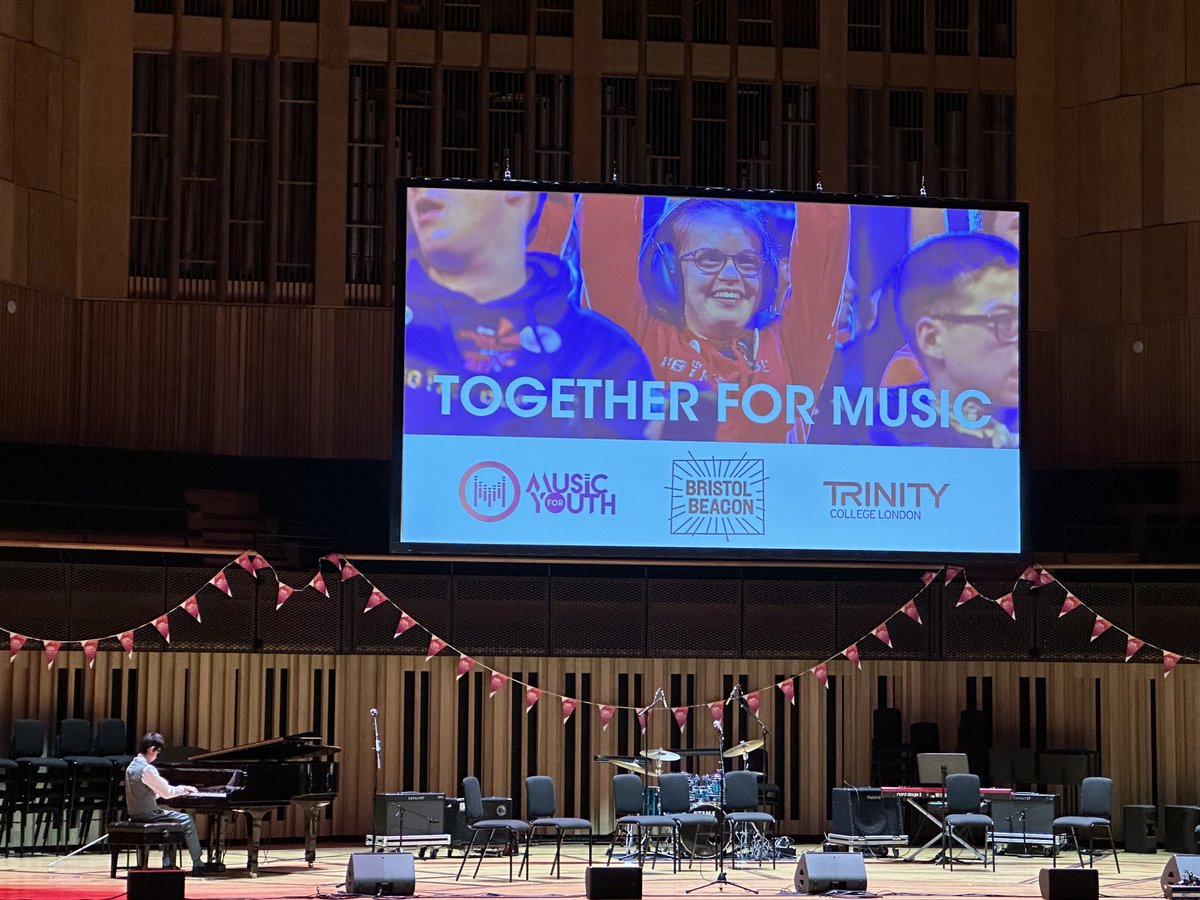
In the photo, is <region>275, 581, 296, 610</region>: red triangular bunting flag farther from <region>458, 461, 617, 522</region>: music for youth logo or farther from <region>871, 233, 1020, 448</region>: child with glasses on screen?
<region>871, 233, 1020, 448</region>: child with glasses on screen

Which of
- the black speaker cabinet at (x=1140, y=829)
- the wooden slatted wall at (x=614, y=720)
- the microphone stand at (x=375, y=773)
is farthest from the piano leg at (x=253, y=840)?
the black speaker cabinet at (x=1140, y=829)

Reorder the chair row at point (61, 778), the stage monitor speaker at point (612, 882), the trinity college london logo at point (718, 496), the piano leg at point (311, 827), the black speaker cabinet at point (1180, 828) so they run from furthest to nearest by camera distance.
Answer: the black speaker cabinet at point (1180, 828) → the chair row at point (61, 778) → the trinity college london logo at point (718, 496) → the piano leg at point (311, 827) → the stage monitor speaker at point (612, 882)

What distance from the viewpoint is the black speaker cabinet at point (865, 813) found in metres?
13.1

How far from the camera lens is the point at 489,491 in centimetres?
1267

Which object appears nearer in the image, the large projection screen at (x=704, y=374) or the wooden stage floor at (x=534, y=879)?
the wooden stage floor at (x=534, y=879)

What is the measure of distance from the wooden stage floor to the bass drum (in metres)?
0.17

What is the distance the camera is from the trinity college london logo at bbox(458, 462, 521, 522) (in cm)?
1262

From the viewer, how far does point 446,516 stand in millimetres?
12586

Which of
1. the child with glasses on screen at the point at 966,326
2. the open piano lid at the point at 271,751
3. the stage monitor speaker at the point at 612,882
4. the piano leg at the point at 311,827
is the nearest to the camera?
the stage monitor speaker at the point at 612,882

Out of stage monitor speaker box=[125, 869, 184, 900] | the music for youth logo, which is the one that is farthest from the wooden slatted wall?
stage monitor speaker box=[125, 869, 184, 900]

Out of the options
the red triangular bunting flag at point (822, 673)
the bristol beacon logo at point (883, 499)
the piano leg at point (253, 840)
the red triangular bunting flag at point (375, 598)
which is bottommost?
the piano leg at point (253, 840)

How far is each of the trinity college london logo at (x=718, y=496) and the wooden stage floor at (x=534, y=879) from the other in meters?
2.59

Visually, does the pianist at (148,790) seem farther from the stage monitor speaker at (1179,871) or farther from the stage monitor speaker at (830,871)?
A: the stage monitor speaker at (1179,871)

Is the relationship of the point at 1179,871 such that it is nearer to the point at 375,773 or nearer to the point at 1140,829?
the point at 1140,829
